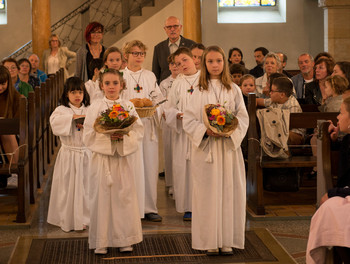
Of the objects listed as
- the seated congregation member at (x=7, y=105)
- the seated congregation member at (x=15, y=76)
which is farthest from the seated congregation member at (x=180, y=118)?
the seated congregation member at (x=15, y=76)

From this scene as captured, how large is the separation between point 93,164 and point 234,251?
156 cm

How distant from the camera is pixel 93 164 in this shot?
6.26m

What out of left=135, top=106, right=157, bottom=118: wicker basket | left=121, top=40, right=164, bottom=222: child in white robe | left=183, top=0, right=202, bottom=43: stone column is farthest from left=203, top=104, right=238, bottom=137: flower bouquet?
left=183, top=0, right=202, bottom=43: stone column

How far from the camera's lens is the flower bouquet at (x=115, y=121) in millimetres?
5898

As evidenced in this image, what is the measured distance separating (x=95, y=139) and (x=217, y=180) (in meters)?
1.18

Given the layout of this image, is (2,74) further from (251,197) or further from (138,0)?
(138,0)

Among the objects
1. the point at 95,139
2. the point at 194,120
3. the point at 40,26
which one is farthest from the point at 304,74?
the point at 40,26

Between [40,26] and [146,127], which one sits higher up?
[40,26]

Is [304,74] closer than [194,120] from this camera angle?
No

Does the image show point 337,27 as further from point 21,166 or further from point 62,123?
point 21,166

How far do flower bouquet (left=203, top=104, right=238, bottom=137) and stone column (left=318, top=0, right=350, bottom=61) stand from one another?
10.2 metres

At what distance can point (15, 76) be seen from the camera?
35.2ft

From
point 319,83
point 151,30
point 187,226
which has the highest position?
point 151,30

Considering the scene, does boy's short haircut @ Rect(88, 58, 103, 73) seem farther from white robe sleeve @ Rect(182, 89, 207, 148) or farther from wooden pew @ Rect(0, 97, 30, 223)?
white robe sleeve @ Rect(182, 89, 207, 148)
